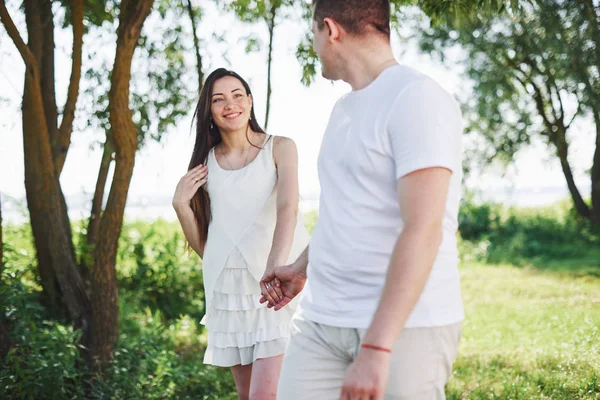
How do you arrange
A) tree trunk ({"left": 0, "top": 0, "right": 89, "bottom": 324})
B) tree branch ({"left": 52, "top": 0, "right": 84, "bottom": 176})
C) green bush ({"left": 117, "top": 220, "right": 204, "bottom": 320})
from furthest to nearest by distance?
green bush ({"left": 117, "top": 220, "right": 204, "bottom": 320}) → tree branch ({"left": 52, "top": 0, "right": 84, "bottom": 176}) → tree trunk ({"left": 0, "top": 0, "right": 89, "bottom": 324})

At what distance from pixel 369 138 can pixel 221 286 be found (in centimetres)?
194

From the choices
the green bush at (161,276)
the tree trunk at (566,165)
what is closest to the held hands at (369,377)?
the green bush at (161,276)

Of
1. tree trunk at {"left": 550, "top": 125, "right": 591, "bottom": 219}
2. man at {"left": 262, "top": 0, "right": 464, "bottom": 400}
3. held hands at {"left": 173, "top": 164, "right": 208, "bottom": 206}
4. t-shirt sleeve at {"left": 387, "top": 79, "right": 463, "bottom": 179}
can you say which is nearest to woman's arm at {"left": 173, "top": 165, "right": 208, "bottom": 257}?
held hands at {"left": 173, "top": 164, "right": 208, "bottom": 206}

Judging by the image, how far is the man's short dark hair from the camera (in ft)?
6.57

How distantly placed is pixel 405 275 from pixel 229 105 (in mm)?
2218

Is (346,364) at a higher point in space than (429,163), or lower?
lower

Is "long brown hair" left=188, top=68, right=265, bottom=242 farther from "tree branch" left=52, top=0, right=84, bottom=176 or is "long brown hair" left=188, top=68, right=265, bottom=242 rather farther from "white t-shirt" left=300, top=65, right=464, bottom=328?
"tree branch" left=52, top=0, right=84, bottom=176

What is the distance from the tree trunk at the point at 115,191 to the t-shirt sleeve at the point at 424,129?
3813mm

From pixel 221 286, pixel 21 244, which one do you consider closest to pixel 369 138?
pixel 221 286

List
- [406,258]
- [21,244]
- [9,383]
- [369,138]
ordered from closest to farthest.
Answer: [406,258] < [369,138] < [9,383] < [21,244]

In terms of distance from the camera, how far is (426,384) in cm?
188

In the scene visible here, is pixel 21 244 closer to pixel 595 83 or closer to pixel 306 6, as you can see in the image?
pixel 306 6

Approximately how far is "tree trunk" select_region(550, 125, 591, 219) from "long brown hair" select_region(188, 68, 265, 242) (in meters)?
10.9

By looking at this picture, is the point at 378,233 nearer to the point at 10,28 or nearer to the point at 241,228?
the point at 241,228
